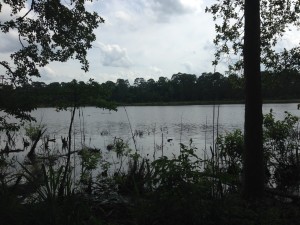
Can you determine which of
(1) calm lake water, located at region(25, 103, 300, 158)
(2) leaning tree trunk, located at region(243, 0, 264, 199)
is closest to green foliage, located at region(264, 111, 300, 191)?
(1) calm lake water, located at region(25, 103, 300, 158)

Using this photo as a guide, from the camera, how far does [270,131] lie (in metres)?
12.0

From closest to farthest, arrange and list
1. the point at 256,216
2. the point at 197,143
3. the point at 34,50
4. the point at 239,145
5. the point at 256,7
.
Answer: the point at 256,216, the point at 256,7, the point at 34,50, the point at 239,145, the point at 197,143

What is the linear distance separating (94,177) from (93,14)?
5322mm

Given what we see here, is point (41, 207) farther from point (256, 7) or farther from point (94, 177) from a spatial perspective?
point (94, 177)

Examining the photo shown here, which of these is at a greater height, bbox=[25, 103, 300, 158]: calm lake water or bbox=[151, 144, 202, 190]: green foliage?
bbox=[151, 144, 202, 190]: green foliage

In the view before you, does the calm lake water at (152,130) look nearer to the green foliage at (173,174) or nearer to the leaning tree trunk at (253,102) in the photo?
the leaning tree trunk at (253,102)

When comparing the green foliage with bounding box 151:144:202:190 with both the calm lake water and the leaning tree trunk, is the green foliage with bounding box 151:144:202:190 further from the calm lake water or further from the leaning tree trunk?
the leaning tree trunk

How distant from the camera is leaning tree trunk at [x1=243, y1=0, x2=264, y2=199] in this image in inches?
251

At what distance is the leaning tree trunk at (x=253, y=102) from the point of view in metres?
6.38

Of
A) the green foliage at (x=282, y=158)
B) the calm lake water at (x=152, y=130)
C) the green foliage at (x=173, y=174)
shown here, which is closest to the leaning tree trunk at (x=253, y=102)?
the calm lake water at (x=152, y=130)

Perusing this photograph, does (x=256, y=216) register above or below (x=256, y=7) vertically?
below

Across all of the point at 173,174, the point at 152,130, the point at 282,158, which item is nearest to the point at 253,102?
the point at 173,174

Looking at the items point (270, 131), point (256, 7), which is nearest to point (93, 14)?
point (256, 7)

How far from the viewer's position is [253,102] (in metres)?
6.39
